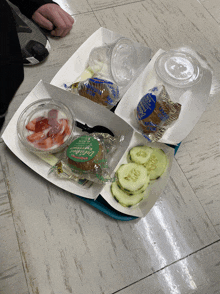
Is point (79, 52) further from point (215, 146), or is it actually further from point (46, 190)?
point (215, 146)

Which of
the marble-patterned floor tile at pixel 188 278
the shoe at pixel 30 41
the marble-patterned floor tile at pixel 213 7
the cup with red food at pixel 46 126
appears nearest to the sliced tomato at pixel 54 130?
the cup with red food at pixel 46 126

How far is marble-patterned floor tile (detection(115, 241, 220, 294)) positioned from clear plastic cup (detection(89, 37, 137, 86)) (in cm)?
67

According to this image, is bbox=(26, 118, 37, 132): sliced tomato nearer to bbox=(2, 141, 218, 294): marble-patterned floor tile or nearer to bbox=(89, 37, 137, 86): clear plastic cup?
bbox=(2, 141, 218, 294): marble-patterned floor tile

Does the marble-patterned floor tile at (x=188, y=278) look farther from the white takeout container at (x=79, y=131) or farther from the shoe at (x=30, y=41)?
the shoe at (x=30, y=41)

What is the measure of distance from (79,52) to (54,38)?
0.25 m

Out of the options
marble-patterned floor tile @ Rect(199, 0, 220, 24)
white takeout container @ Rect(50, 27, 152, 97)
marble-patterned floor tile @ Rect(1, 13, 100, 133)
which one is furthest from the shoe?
marble-patterned floor tile @ Rect(199, 0, 220, 24)

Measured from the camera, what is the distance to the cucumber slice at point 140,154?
682mm

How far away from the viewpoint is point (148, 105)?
25.4 inches

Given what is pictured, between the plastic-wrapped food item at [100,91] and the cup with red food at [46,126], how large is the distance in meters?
0.09

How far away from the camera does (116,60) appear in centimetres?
80

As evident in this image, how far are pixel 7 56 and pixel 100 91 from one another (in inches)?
14.2

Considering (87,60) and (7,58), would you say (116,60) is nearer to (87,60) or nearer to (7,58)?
(87,60)

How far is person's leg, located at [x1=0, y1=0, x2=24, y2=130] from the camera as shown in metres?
0.72

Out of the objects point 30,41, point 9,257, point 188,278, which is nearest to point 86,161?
point 9,257
